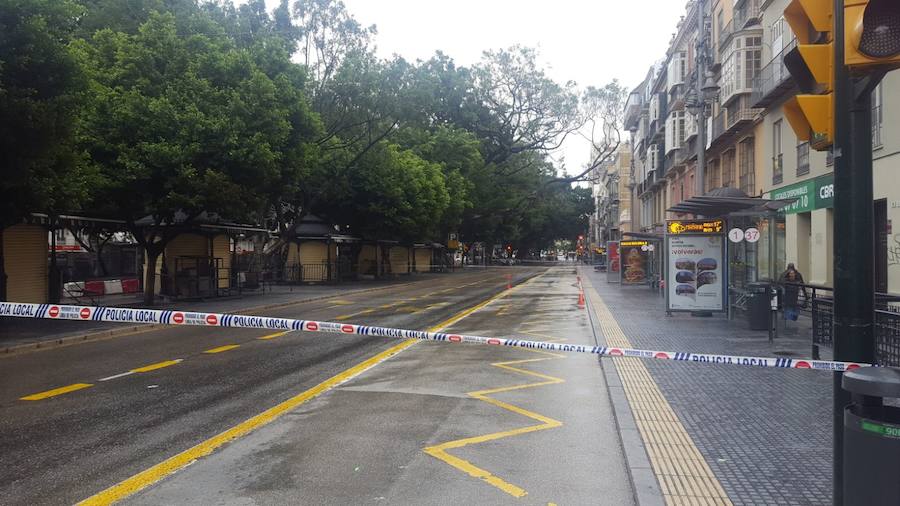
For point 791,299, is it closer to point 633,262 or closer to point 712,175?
point 712,175

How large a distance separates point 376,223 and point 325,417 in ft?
112

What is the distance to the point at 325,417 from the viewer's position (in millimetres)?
7129

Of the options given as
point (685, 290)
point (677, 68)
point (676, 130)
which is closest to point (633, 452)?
point (685, 290)

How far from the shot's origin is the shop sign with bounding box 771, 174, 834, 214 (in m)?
18.9

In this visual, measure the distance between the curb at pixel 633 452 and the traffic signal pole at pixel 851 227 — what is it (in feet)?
4.64

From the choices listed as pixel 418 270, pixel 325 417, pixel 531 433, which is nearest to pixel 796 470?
pixel 531 433

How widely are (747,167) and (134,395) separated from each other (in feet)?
81.7

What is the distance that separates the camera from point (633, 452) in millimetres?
5691

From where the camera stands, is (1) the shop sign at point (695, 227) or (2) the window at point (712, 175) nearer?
(1) the shop sign at point (695, 227)

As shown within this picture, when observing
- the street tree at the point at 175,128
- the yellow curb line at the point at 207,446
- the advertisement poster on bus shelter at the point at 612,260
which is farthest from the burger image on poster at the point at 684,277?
the advertisement poster on bus shelter at the point at 612,260

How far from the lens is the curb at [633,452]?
15.4ft

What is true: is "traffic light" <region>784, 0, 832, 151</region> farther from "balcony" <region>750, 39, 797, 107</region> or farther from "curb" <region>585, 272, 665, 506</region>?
"balcony" <region>750, 39, 797, 107</region>

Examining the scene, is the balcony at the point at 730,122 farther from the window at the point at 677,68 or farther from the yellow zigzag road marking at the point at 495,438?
the yellow zigzag road marking at the point at 495,438

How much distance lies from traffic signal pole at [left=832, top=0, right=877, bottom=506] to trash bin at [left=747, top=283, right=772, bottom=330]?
1140 centimetres
